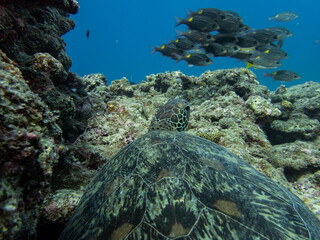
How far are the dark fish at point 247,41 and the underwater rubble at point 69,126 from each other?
1531mm

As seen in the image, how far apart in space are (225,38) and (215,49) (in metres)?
0.70

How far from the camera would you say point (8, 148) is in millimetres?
928

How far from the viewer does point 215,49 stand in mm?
6258

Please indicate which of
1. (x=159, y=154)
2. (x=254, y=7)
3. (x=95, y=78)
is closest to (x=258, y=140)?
(x=159, y=154)

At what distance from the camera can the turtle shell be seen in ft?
3.88

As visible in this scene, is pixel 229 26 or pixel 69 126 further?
pixel 229 26

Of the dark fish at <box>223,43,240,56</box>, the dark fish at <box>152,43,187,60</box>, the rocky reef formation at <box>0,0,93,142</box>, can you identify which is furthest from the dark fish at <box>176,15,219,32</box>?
the rocky reef formation at <box>0,0,93,142</box>

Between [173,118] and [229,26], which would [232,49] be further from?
[173,118]

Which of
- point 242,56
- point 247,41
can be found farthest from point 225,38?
point 242,56

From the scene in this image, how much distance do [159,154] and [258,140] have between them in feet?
9.72

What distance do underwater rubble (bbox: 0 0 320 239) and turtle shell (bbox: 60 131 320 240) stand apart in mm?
467

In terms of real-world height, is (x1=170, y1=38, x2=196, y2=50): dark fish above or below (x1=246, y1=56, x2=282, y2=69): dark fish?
above

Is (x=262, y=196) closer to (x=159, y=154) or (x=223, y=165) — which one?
(x=223, y=165)

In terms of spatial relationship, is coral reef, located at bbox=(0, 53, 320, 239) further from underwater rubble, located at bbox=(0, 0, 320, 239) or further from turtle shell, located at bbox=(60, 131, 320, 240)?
turtle shell, located at bbox=(60, 131, 320, 240)
